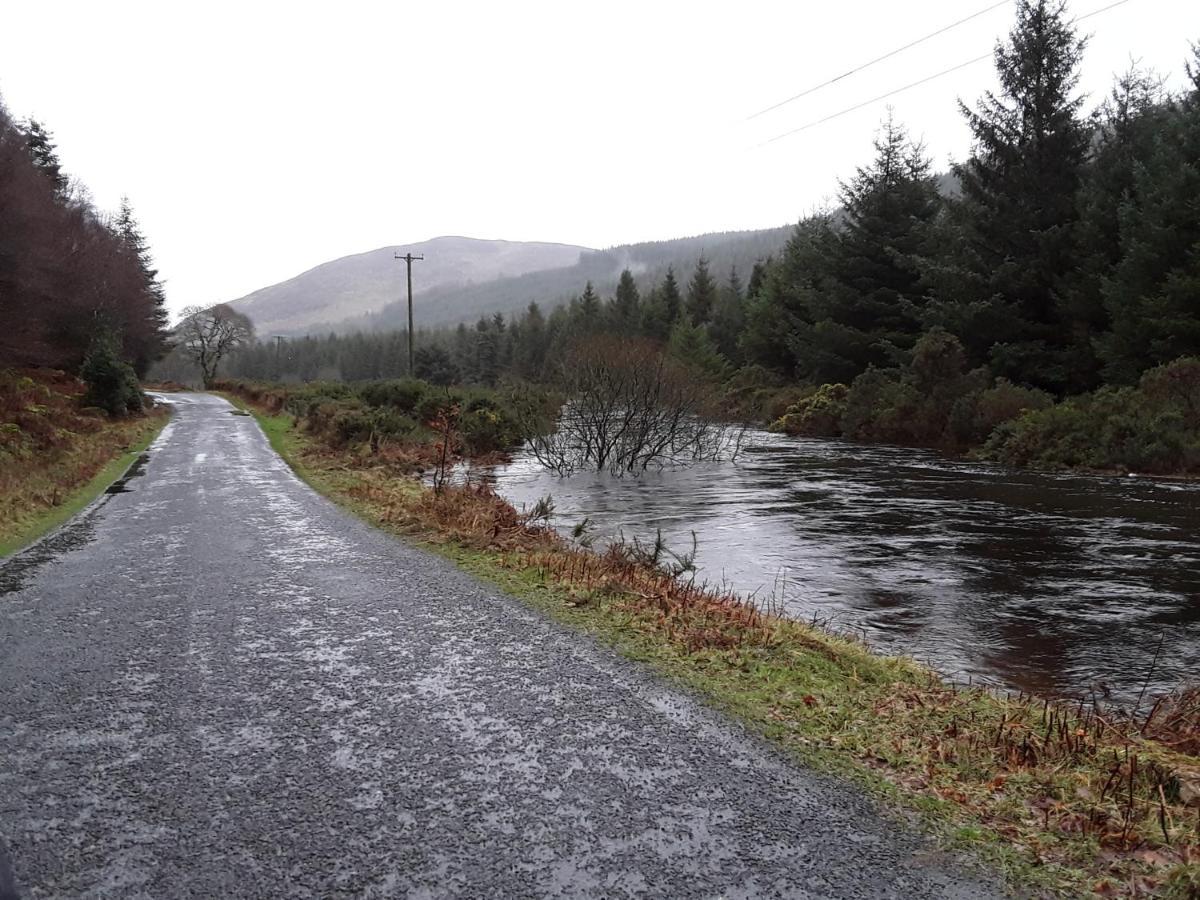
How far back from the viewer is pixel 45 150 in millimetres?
45156

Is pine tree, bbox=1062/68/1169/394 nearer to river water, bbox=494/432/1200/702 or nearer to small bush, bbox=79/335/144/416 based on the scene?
river water, bbox=494/432/1200/702

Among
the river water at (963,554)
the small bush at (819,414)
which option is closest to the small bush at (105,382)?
the river water at (963,554)

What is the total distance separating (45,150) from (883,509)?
51.7m

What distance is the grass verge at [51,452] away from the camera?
1250cm

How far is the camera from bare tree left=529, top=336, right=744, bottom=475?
73.4 feet

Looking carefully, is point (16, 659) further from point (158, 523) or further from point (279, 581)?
point (158, 523)

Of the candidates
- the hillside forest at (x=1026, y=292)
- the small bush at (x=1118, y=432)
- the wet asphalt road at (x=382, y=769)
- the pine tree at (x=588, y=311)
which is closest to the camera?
the wet asphalt road at (x=382, y=769)

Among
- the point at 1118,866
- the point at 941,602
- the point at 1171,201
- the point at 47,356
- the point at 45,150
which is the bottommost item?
the point at 941,602

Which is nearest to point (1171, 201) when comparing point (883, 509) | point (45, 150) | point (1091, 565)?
point (883, 509)

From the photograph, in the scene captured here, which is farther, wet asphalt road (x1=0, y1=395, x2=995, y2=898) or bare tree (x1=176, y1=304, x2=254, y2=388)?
bare tree (x1=176, y1=304, x2=254, y2=388)

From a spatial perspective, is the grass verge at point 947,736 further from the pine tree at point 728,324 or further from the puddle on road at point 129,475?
the pine tree at point 728,324

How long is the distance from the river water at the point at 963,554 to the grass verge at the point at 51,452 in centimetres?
846

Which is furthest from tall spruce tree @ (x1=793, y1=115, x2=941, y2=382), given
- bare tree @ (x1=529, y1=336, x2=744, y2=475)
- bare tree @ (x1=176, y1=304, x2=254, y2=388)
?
bare tree @ (x1=176, y1=304, x2=254, y2=388)

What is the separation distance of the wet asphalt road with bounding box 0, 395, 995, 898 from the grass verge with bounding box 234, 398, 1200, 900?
31cm
